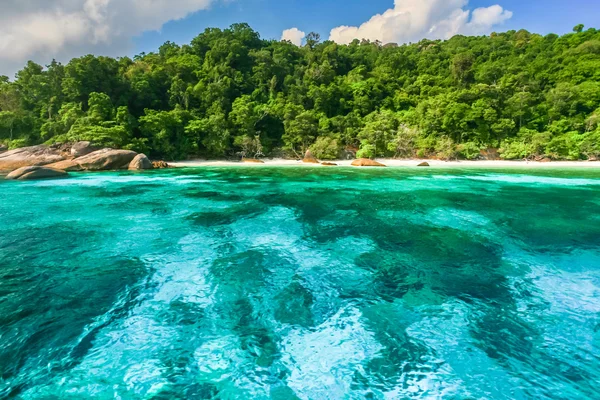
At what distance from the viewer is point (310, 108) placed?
4753 centimetres

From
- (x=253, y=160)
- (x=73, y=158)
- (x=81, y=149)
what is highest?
(x=81, y=149)

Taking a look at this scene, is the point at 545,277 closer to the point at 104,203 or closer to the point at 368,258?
the point at 368,258

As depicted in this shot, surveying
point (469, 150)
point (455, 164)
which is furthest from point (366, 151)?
point (469, 150)

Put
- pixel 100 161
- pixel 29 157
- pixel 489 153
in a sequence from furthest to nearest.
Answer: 1. pixel 489 153
2. pixel 100 161
3. pixel 29 157

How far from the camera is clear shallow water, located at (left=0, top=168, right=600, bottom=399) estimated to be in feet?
10.5

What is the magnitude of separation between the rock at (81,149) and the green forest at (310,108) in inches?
36.2

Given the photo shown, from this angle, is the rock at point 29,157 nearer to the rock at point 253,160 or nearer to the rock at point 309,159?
the rock at point 253,160

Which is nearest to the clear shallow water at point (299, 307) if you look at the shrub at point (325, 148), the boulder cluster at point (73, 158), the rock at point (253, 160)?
the boulder cluster at point (73, 158)

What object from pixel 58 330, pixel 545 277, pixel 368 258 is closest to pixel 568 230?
pixel 545 277

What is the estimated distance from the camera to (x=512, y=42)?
6444cm

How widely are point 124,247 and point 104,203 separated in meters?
6.37

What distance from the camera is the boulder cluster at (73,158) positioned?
24.7m

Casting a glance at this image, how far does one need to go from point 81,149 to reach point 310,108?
32.0 m

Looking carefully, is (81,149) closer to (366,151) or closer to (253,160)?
(253,160)
